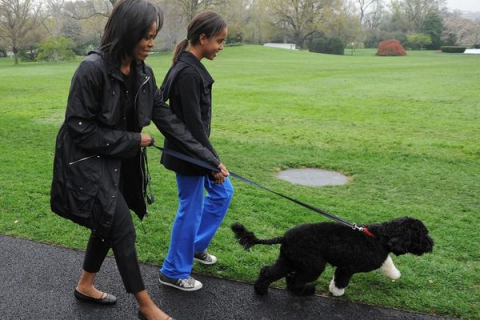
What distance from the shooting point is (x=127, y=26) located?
2768 mm

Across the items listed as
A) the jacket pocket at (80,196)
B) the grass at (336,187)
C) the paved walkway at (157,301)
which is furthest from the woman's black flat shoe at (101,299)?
the jacket pocket at (80,196)

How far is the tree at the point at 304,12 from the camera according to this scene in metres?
83.8

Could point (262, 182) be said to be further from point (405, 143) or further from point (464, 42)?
point (464, 42)

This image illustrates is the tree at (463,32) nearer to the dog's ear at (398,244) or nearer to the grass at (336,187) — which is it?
the grass at (336,187)

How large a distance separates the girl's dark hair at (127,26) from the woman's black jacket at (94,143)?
82 mm

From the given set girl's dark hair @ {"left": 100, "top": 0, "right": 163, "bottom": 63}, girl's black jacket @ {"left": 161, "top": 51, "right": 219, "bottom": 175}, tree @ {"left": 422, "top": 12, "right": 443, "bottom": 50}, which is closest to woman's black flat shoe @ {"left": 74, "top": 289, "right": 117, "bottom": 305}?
girl's black jacket @ {"left": 161, "top": 51, "right": 219, "bottom": 175}

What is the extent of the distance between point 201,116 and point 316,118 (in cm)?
950

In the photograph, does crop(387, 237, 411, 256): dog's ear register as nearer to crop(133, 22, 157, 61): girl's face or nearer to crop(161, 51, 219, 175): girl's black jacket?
crop(161, 51, 219, 175): girl's black jacket

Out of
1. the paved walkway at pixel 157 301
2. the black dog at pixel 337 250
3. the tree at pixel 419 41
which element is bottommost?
the paved walkway at pixel 157 301

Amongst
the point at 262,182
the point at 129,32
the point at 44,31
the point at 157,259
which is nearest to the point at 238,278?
the point at 157,259

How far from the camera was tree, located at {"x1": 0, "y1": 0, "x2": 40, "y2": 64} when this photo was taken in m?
49.8

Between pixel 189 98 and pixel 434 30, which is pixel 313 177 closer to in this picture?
pixel 189 98

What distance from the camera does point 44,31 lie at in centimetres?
5719

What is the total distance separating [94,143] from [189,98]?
0.80 metres
